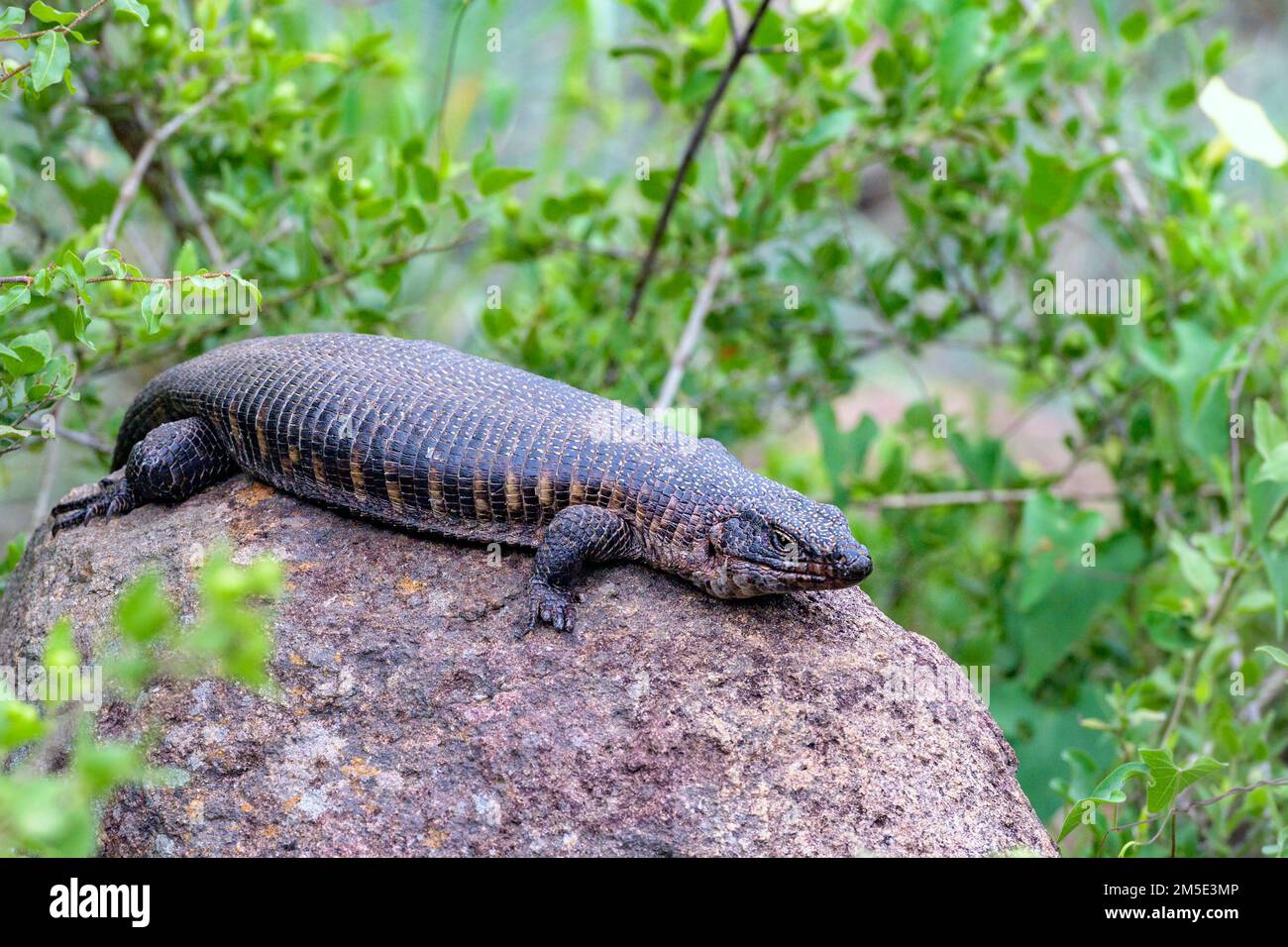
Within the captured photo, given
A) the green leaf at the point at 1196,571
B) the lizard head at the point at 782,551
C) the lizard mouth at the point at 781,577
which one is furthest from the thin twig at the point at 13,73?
the green leaf at the point at 1196,571

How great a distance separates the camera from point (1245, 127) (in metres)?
6.94

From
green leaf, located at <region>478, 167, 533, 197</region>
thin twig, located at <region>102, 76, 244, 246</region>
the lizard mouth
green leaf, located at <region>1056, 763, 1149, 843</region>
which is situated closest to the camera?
green leaf, located at <region>1056, 763, 1149, 843</region>

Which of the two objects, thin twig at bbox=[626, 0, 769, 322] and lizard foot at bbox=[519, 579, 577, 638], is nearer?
lizard foot at bbox=[519, 579, 577, 638]

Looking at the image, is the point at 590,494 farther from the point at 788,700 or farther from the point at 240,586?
the point at 240,586

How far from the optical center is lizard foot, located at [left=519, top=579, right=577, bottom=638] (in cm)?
480

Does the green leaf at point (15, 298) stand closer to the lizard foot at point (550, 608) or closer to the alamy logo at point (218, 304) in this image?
the alamy logo at point (218, 304)

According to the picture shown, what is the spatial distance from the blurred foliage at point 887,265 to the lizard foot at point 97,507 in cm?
89

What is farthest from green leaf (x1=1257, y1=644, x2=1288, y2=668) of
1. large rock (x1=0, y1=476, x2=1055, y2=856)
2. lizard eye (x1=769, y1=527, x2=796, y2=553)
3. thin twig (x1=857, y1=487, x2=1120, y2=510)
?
thin twig (x1=857, y1=487, x2=1120, y2=510)

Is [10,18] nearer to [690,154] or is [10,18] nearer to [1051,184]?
[690,154]

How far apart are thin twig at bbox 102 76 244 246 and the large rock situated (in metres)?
2.84

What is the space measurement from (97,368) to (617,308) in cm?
335

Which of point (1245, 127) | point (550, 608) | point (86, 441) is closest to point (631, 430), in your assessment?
point (550, 608)

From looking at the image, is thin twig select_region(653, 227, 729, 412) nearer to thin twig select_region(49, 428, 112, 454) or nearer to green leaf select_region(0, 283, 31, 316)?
thin twig select_region(49, 428, 112, 454)

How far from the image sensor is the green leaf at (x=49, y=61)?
13.9 ft
